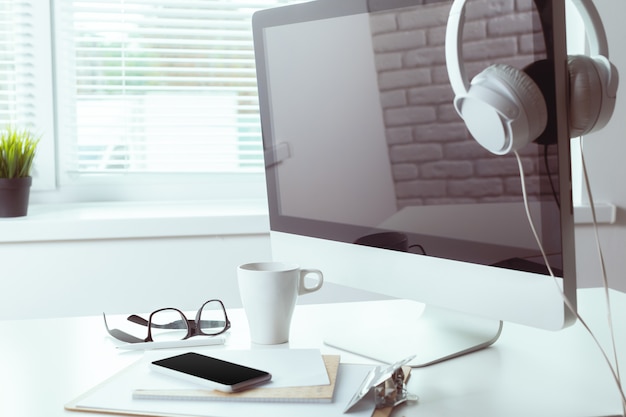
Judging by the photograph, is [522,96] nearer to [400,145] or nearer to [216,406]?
[400,145]

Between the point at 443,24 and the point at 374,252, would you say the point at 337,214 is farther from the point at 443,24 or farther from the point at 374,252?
the point at 443,24

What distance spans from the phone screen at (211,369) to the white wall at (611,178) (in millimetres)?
1634

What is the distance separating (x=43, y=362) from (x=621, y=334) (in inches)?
32.8

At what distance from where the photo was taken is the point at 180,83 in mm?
2379

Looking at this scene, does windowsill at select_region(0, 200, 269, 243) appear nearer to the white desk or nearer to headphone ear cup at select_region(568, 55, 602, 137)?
the white desk

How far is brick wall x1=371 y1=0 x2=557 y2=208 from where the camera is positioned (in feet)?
2.53

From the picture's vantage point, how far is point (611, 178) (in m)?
2.23

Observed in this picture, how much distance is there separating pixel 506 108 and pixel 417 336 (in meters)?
0.42

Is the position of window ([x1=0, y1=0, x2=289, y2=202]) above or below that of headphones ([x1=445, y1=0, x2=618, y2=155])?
above

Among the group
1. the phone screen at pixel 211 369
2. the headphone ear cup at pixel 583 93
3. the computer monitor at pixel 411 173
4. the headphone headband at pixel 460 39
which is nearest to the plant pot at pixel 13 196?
the computer monitor at pixel 411 173

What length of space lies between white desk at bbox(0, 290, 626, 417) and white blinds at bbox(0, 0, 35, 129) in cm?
126

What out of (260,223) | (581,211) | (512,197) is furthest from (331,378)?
(581,211)

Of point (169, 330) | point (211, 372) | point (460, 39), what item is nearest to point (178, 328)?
point (169, 330)

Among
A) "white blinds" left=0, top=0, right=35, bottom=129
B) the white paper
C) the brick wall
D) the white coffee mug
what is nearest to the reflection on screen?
the brick wall
